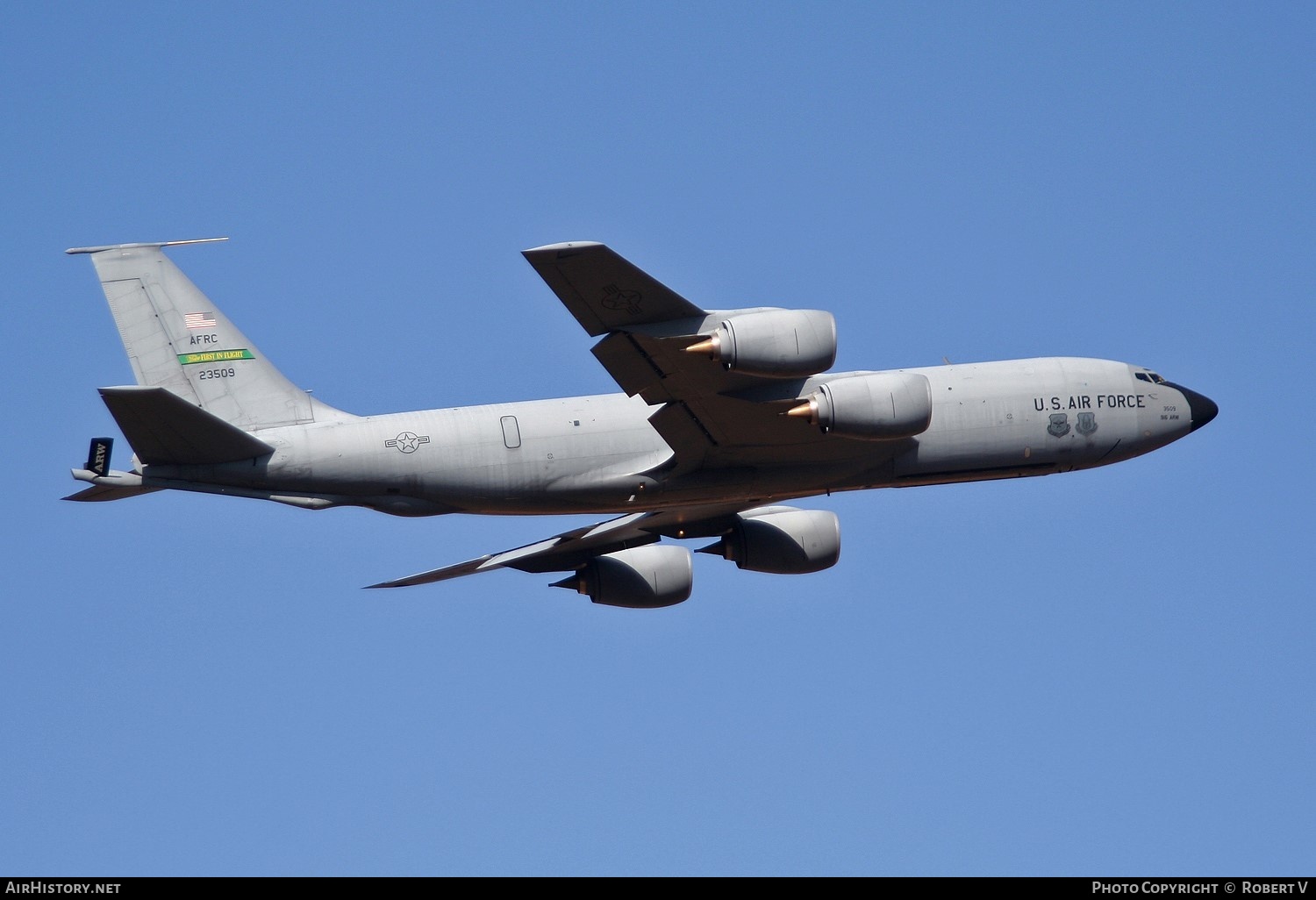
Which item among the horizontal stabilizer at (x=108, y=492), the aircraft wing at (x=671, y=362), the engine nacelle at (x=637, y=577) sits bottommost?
the horizontal stabilizer at (x=108, y=492)

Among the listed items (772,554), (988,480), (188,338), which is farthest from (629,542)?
(188,338)

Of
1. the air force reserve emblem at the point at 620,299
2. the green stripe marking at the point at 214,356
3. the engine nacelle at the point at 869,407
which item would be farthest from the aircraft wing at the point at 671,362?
the green stripe marking at the point at 214,356

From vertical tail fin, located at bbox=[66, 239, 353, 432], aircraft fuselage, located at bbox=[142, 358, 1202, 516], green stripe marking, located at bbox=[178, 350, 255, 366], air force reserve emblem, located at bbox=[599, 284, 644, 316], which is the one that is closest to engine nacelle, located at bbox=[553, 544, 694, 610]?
aircraft fuselage, located at bbox=[142, 358, 1202, 516]

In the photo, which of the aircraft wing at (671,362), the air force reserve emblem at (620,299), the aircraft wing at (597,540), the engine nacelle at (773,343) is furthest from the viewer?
the aircraft wing at (597,540)

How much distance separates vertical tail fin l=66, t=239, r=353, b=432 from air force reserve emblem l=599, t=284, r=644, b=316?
28.9 feet

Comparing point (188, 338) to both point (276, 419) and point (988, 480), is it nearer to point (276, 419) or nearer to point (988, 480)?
point (276, 419)

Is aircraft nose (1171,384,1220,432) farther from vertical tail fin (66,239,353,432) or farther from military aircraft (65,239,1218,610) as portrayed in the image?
vertical tail fin (66,239,353,432)

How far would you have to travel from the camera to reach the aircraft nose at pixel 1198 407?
137 ft

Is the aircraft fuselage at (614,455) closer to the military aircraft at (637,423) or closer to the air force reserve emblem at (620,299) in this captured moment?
the military aircraft at (637,423)

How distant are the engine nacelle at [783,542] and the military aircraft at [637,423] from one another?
11.0 feet

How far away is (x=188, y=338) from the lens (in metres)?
39.2

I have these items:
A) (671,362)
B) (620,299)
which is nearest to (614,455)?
(671,362)

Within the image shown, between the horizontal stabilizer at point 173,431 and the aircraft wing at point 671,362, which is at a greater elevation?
the aircraft wing at point 671,362
